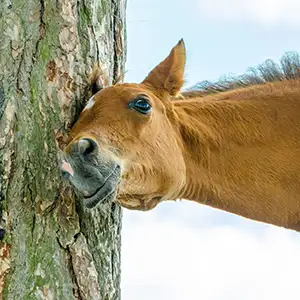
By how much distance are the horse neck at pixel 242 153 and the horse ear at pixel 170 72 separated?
165mm

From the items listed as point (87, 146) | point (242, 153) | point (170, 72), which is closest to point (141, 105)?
point (170, 72)

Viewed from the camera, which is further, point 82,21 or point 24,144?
point 82,21

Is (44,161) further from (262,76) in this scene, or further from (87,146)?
(262,76)

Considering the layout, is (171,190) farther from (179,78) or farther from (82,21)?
(82,21)

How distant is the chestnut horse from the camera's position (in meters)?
2.78

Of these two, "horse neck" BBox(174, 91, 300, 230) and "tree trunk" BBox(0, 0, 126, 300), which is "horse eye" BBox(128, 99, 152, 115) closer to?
"tree trunk" BBox(0, 0, 126, 300)

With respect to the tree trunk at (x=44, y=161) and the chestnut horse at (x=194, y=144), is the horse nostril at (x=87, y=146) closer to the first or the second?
the chestnut horse at (x=194, y=144)

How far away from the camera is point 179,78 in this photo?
10.8ft

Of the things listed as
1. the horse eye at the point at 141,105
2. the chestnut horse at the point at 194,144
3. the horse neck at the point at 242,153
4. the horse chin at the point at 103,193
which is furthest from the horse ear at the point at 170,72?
the horse chin at the point at 103,193

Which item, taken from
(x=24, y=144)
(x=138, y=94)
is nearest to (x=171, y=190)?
(x=138, y=94)

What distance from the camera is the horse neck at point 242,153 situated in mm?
3395

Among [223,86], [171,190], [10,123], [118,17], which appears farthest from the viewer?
[223,86]

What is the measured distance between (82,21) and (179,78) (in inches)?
23.7

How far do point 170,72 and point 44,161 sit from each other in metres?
0.88
